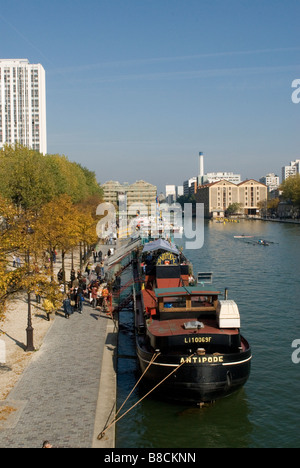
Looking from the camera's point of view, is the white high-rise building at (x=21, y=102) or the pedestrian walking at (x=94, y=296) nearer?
the pedestrian walking at (x=94, y=296)

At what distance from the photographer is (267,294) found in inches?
1342

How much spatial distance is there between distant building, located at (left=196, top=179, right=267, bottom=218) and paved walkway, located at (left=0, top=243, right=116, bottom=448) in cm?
17389

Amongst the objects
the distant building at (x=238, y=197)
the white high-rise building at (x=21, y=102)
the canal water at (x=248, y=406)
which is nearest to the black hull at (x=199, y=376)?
the canal water at (x=248, y=406)

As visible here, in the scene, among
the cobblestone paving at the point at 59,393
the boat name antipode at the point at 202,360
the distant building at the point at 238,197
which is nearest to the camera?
the cobblestone paving at the point at 59,393

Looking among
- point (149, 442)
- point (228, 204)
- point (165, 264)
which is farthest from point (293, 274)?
point (228, 204)

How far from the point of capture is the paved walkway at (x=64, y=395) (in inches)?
454

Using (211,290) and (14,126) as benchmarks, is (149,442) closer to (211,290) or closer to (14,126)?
(211,290)

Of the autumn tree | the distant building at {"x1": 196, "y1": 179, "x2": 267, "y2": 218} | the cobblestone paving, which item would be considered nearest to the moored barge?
the cobblestone paving

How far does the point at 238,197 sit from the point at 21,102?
9214 centimetres

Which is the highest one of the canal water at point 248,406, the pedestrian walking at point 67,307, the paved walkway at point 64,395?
the pedestrian walking at point 67,307

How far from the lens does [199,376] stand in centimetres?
1466

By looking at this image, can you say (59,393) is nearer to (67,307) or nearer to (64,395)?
(64,395)

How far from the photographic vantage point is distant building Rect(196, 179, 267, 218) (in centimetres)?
19288

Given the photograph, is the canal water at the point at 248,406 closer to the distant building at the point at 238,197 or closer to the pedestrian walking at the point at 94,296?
the pedestrian walking at the point at 94,296
